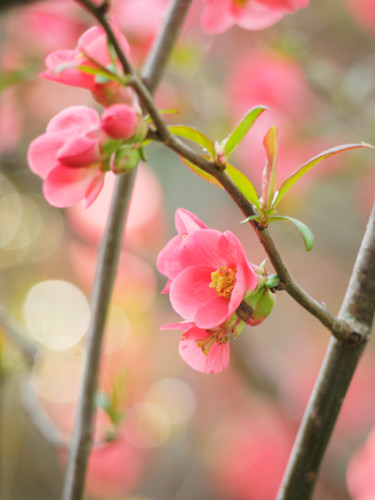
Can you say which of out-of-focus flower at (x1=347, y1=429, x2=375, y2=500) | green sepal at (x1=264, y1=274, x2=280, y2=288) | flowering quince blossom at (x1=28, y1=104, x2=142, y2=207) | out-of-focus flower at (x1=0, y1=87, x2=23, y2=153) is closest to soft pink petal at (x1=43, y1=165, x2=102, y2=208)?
flowering quince blossom at (x1=28, y1=104, x2=142, y2=207)

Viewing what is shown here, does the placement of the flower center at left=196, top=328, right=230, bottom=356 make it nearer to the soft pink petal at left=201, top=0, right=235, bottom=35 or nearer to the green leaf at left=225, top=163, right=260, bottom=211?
the green leaf at left=225, top=163, right=260, bottom=211

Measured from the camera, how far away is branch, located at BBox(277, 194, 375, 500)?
31 cm

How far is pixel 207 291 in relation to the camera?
27 cm

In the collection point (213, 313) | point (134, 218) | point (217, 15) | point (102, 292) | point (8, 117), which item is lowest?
point (134, 218)

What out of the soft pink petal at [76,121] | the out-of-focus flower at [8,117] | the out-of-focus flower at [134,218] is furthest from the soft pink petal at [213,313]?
the out-of-focus flower at [8,117]

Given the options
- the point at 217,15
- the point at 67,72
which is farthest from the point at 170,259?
the point at 217,15

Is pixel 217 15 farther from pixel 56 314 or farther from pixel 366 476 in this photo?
pixel 56 314

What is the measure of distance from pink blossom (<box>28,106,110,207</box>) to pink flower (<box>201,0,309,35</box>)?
18 cm

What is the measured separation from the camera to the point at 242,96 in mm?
1081

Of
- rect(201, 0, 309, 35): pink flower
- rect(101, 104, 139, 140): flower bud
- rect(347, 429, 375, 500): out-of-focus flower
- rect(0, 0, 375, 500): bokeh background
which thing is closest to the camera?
rect(101, 104, 139, 140): flower bud

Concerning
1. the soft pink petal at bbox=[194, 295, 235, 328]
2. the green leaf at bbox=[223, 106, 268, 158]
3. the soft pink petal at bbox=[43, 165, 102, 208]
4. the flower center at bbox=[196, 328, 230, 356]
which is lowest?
the flower center at bbox=[196, 328, 230, 356]

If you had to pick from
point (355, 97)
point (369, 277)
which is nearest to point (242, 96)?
point (355, 97)

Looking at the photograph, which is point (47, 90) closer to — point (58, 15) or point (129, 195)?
point (58, 15)

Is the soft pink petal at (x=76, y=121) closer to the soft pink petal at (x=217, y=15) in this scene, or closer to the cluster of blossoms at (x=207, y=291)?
the cluster of blossoms at (x=207, y=291)
